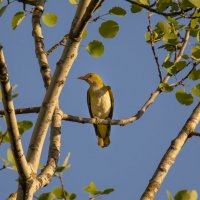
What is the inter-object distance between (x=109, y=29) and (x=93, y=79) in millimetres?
6413

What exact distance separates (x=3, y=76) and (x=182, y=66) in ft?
3.87

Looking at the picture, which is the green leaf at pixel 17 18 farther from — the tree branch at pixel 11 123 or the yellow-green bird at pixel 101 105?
the yellow-green bird at pixel 101 105

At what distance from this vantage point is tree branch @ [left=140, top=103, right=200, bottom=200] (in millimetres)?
3082

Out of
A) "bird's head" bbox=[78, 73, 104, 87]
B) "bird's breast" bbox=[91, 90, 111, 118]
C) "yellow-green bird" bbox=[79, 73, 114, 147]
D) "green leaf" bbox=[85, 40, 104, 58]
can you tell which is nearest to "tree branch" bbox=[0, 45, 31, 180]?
"green leaf" bbox=[85, 40, 104, 58]

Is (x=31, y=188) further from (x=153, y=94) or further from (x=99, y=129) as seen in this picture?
(x=99, y=129)

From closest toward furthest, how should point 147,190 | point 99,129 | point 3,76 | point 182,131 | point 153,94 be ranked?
1. point 3,76
2. point 147,190
3. point 182,131
4. point 153,94
5. point 99,129

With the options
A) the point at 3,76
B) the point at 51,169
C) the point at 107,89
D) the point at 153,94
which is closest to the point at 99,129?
the point at 107,89

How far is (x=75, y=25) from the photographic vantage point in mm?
2818

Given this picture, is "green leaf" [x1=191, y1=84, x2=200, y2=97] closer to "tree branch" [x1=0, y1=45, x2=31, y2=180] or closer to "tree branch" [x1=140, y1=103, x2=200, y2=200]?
"tree branch" [x1=140, y1=103, x2=200, y2=200]

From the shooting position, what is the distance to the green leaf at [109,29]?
312 centimetres

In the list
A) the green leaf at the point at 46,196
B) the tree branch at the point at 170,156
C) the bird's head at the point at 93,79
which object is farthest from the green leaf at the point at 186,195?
the bird's head at the point at 93,79

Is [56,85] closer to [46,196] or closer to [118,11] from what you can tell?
[46,196]

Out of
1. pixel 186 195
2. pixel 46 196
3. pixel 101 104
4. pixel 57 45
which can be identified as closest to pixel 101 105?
pixel 101 104

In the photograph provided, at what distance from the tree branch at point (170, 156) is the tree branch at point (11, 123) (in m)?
0.81
